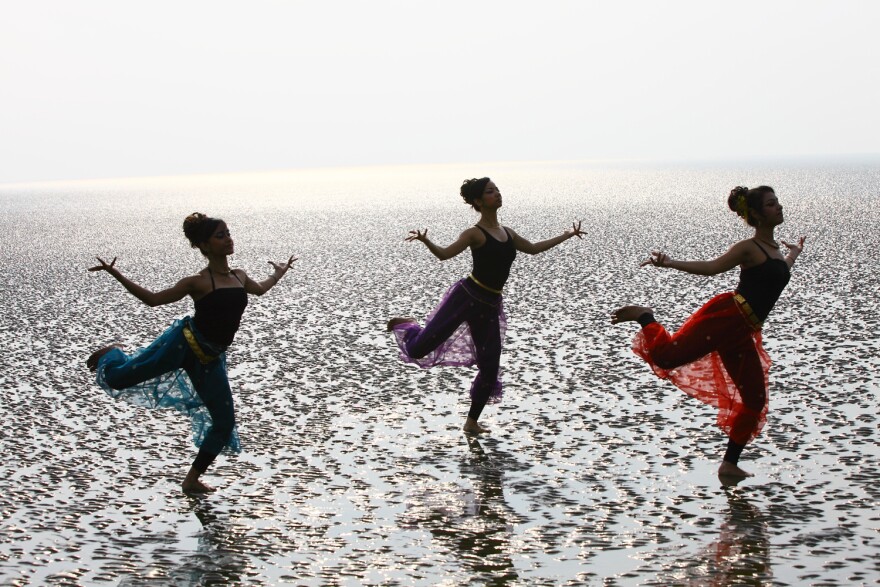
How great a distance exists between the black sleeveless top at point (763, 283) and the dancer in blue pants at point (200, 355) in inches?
132

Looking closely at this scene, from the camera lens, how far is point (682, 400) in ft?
34.8

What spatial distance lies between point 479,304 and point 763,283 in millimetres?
2569

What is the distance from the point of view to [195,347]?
8031 mm

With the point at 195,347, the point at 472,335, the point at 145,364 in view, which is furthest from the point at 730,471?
the point at 145,364

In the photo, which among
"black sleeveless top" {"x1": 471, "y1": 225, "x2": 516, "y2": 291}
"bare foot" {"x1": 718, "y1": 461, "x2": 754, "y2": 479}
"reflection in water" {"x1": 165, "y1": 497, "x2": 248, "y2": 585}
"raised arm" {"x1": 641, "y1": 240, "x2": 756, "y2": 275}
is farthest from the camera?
"black sleeveless top" {"x1": 471, "y1": 225, "x2": 516, "y2": 291}

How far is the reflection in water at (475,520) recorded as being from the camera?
21.2ft

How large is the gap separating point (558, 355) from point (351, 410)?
3470mm

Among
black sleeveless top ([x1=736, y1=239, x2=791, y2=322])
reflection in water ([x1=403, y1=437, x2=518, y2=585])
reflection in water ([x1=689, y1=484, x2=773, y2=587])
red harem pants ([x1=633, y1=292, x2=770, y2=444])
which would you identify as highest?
black sleeveless top ([x1=736, y1=239, x2=791, y2=322])

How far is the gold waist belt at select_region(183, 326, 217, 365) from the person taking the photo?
8.03 metres

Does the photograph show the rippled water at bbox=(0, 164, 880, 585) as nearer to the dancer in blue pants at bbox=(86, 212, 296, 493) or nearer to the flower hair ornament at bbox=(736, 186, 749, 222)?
the dancer in blue pants at bbox=(86, 212, 296, 493)

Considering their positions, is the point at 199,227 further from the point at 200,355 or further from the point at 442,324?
the point at 442,324

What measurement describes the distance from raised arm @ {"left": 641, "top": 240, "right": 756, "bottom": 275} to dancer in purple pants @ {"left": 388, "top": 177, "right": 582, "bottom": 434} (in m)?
1.74

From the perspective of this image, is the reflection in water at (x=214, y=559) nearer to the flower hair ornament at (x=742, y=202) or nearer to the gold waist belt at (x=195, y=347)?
the gold waist belt at (x=195, y=347)

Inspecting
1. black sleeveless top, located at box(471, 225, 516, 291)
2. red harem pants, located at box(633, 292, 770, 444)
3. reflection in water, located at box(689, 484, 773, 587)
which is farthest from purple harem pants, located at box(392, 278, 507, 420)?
reflection in water, located at box(689, 484, 773, 587)
